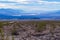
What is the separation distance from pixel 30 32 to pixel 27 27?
0.28 m

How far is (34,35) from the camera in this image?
28.4ft

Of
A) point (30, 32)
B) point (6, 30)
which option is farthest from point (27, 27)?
point (6, 30)

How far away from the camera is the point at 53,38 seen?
28.3 ft

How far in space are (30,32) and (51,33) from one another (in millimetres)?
694

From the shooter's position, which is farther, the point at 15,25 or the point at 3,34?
the point at 15,25

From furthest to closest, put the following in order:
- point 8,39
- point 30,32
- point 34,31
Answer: point 34,31
point 30,32
point 8,39

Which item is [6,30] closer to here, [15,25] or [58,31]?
[15,25]

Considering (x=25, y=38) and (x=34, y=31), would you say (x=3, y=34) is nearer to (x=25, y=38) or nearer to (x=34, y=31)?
(x=25, y=38)

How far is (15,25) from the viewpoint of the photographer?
8.79 meters

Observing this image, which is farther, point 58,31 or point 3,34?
point 58,31

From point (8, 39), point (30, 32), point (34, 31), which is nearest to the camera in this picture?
point (8, 39)

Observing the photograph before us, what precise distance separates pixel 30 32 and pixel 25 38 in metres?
0.44

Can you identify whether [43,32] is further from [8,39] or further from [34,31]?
[8,39]

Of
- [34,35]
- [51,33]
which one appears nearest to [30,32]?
[34,35]
